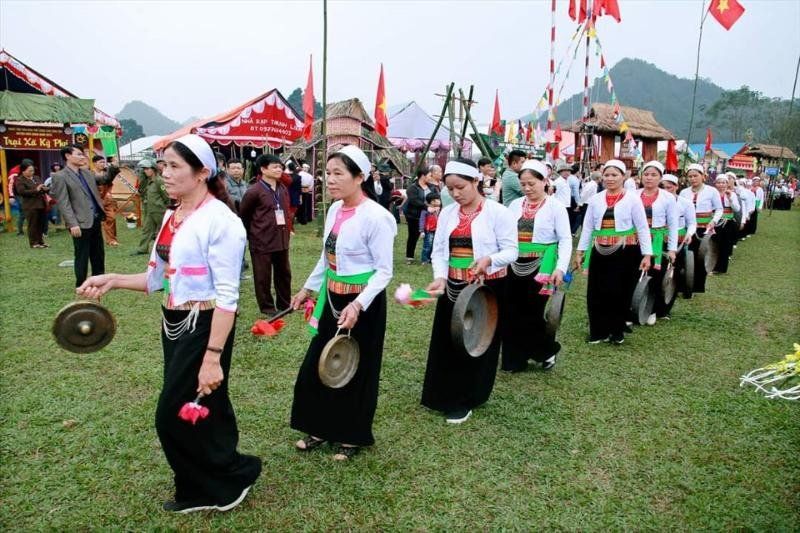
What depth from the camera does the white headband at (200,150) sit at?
2533 millimetres

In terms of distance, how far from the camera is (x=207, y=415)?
2.60 metres

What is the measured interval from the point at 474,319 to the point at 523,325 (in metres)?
1.35

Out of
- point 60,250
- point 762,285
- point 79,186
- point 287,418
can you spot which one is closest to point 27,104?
point 60,250

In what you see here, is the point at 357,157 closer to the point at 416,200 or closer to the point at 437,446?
the point at 437,446

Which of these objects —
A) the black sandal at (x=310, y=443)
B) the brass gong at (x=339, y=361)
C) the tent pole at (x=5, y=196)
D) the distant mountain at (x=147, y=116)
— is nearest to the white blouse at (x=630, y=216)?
the brass gong at (x=339, y=361)

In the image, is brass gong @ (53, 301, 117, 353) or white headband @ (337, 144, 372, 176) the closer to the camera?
brass gong @ (53, 301, 117, 353)

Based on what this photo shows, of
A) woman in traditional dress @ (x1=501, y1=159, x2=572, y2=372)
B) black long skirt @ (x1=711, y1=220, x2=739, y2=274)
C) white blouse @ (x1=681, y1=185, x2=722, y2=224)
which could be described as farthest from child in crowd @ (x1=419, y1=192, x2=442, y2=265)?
black long skirt @ (x1=711, y1=220, x2=739, y2=274)

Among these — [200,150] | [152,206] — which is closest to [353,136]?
Result: [152,206]

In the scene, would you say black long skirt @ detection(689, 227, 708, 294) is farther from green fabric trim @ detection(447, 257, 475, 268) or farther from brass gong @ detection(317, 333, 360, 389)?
brass gong @ detection(317, 333, 360, 389)

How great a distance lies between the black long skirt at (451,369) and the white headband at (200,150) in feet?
6.72

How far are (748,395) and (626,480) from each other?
82.4 inches

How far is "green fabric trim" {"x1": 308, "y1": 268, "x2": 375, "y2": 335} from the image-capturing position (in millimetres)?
3285

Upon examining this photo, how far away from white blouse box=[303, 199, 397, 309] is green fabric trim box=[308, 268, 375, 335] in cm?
3

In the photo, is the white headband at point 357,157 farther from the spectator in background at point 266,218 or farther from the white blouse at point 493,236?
the spectator in background at point 266,218
